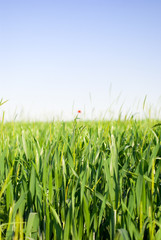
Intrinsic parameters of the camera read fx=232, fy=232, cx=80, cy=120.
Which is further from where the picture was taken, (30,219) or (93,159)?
(93,159)

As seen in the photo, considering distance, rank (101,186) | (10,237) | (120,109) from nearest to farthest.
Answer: (10,237)
(101,186)
(120,109)

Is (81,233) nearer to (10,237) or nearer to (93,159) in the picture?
(10,237)

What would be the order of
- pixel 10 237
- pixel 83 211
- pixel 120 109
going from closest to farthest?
1. pixel 10 237
2. pixel 83 211
3. pixel 120 109

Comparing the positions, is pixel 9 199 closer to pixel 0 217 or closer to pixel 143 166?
pixel 0 217

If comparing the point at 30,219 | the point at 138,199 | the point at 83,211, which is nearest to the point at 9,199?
the point at 30,219

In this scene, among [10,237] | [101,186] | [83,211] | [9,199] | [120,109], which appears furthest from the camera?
[120,109]

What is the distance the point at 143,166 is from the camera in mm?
1224

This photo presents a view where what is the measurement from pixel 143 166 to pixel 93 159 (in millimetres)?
290

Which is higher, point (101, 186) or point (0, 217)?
point (101, 186)

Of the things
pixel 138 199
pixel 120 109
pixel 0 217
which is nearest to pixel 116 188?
pixel 138 199

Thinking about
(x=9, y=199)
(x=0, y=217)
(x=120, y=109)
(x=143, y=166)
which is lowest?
(x=0, y=217)

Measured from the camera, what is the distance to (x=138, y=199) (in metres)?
1.04

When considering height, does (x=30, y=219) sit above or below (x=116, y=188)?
below

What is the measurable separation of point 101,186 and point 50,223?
1.17ft
